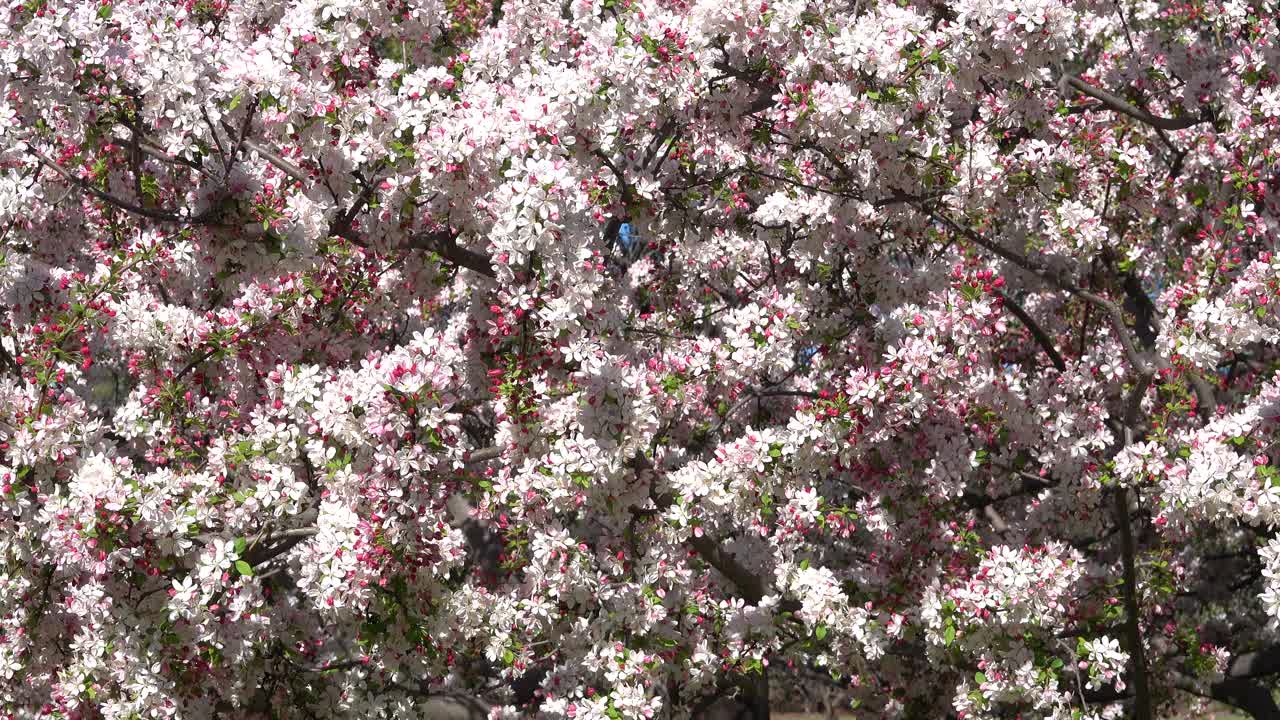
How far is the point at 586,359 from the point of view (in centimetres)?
674

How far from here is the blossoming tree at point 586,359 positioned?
22.8 ft

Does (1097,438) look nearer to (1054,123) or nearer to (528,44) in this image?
(1054,123)

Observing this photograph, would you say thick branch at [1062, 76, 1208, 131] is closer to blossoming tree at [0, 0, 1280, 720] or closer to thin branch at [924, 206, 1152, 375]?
blossoming tree at [0, 0, 1280, 720]

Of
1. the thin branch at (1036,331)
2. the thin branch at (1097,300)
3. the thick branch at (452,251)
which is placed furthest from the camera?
the thin branch at (1036,331)

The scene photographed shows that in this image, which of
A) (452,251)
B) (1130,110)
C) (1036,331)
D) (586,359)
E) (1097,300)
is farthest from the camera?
(1036,331)

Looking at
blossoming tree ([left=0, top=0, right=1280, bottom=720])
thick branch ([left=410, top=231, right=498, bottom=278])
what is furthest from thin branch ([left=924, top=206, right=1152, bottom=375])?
thick branch ([left=410, top=231, right=498, bottom=278])

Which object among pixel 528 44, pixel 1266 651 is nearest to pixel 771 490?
pixel 528 44

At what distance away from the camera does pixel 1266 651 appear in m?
11.2

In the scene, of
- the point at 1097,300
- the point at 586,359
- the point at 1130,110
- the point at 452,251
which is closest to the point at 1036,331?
the point at 1097,300

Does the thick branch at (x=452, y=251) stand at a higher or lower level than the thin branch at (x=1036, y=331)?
lower

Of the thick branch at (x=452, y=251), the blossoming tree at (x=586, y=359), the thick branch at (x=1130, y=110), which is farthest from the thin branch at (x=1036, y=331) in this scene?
the thick branch at (x=452, y=251)

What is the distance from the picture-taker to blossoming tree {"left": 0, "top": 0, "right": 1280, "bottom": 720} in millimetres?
6961

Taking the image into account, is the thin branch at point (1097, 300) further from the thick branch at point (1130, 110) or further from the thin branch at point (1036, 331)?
the thick branch at point (1130, 110)

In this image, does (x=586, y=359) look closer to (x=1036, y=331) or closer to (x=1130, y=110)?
(x=1036, y=331)
